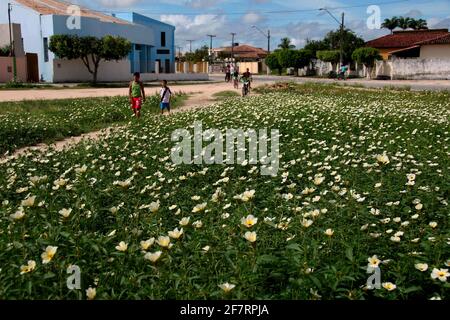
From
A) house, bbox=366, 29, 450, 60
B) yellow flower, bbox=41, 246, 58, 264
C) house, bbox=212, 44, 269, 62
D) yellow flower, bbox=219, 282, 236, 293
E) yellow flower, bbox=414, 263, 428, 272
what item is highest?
house, bbox=212, 44, 269, 62

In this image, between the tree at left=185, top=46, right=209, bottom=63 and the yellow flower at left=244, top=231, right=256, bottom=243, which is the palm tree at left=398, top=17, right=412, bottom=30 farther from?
the yellow flower at left=244, top=231, right=256, bottom=243

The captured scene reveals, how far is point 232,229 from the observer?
4156 millimetres

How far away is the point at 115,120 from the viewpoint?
1655 cm

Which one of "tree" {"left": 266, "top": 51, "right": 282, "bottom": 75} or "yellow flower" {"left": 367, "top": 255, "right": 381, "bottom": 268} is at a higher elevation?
"tree" {"left": 266, "top": 51, "right": 282, "bottom": 75}

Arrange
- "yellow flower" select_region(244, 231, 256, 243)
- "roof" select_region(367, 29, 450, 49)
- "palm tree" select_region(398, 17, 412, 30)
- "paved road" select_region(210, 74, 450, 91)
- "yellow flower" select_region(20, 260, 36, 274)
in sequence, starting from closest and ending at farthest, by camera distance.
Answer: "yellow flower" select_region(20, 260, 36, 274) < "yellow flower" select_region(244, 231, 256, 243) < "paved road" select_region(210, 74, 450, 91) < "roof" select_region(367, 29, 450, 49) < "palm tree" select_region(398, 17, 412, 30)

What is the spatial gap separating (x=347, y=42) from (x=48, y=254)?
68555mm

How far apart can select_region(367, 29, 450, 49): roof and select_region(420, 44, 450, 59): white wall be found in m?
11.3

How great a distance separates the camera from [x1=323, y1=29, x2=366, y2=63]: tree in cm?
6308

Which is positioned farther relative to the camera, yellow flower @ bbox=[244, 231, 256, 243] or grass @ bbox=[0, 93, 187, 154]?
grass @ bbox=[0, 93, 187, 154]

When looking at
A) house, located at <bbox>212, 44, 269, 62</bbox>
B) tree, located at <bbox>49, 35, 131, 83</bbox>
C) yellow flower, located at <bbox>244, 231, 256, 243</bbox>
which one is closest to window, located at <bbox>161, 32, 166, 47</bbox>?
tree, located at <bbox>49, 35, 131, 83</bbox>

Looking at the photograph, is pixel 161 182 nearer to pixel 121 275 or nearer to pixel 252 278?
pixel 121 275

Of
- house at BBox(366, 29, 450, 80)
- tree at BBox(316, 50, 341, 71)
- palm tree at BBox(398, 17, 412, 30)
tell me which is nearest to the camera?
house at BBox(366, 29, 450, 80)

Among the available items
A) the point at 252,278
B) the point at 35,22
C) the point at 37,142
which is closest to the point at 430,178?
the point at 252,278
